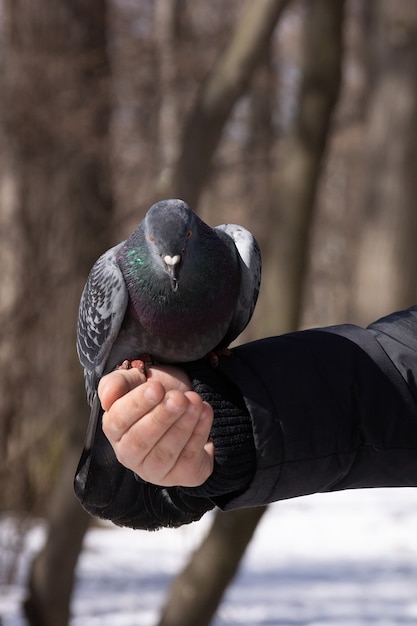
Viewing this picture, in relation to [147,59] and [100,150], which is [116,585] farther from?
[147,59]

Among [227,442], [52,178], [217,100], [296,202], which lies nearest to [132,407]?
[227,442]

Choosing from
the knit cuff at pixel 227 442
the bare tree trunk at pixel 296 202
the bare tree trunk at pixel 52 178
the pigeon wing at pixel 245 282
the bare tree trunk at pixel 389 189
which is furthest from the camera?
the bare tree trunk at pixel 389 189

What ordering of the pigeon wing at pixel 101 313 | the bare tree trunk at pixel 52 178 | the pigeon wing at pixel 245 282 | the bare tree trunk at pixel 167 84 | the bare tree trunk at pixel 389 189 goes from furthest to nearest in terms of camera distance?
the bare tree trunk at pixel 389 189 < the bare tree trunk at pixel 52 178 < the bare tree trunk at pixel 167 84 < the pigeon wing at pixel 245 282 < the pigeon wing at pixel 101 313

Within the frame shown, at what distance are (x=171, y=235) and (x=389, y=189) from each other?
613 centimetres

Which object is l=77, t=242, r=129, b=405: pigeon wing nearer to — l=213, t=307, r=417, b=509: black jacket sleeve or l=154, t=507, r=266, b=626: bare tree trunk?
l=213, t=307, r=417, b=509: black jacket sleeve

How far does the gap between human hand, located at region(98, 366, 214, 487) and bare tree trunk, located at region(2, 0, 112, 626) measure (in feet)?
12.4

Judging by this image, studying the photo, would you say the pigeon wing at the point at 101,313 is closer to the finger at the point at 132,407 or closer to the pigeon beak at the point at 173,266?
the pigeon beak at the point at 173,266

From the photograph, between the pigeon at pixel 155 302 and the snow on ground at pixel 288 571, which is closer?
the pigeon at pixel 155 302

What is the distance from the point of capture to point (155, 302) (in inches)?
86.4

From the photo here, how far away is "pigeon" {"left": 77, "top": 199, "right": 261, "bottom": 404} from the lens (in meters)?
2.17

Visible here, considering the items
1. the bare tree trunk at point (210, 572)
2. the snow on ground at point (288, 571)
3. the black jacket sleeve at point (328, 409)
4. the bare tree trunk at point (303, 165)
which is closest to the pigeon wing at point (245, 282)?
the black jacket sleeve at point (328, 409)

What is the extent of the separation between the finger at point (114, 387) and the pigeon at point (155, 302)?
0.33m

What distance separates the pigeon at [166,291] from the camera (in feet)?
7.11

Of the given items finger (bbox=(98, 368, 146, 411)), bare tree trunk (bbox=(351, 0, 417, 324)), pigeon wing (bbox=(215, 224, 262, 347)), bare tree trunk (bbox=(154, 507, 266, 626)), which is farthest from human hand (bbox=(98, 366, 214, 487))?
bare tree trunk (bbox=(351, 0, 417, 324))
